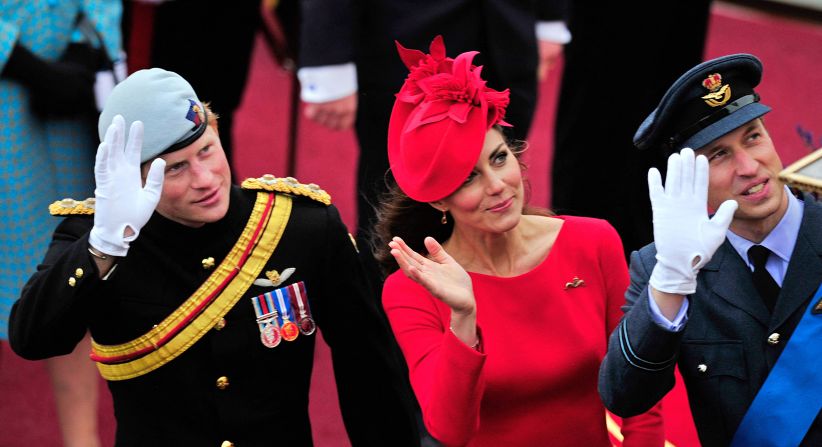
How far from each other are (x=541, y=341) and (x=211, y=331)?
0.72 m

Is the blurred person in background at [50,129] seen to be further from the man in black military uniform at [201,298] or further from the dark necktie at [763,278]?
the dark necktie at [763,278]

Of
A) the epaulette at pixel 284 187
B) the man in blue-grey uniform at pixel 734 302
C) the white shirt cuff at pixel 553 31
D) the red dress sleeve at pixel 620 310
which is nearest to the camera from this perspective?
the man in blue-grey uniform at pixel 734 302

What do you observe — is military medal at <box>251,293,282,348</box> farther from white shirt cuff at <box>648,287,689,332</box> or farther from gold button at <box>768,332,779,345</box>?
gold button at <box>768,332,779,345</box>

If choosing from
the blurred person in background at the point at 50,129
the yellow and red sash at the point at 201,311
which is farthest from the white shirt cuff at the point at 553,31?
the yellow and red sash at the point at 201,311

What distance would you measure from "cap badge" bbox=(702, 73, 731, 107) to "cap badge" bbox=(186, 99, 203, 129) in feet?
3.49

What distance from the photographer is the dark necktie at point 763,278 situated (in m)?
2.64

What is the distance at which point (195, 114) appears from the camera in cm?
288

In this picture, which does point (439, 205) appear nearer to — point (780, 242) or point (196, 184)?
point (196, 184)

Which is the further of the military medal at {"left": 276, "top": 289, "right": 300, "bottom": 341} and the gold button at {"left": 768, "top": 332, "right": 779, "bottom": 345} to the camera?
the military medal at {"left": 276, "top": 289, "right": 300, "bottom": 341}

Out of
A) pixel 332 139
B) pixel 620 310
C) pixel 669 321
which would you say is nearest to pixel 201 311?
pixel 620 310

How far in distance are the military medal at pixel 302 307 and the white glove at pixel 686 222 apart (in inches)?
34.9

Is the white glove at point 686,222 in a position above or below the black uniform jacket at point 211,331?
above

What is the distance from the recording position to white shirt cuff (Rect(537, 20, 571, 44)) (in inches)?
191

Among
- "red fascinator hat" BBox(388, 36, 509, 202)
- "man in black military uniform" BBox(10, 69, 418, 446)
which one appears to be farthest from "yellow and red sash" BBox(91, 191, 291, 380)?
"red fascinator hat" BBox(388, 36, 509, 202)
